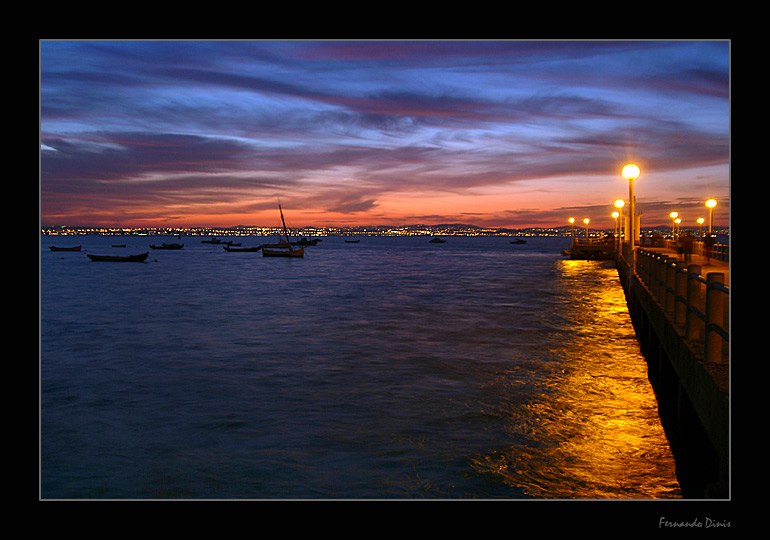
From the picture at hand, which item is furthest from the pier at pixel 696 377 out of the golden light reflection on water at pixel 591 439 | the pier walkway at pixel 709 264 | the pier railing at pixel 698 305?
the pier walkway at pixel 709 264

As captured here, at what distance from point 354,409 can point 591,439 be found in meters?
4.98

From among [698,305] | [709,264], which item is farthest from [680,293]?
[709,264]

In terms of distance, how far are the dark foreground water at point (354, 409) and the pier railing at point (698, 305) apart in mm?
2304

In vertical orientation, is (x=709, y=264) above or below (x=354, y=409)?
above

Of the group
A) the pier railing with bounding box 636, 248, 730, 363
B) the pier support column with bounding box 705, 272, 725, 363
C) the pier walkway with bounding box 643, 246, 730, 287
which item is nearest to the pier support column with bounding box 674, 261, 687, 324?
the pier railing with bounding box 636, 248, 730, 363

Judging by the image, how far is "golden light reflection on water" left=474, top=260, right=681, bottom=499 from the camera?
345 inches

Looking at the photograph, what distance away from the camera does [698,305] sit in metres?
8.46

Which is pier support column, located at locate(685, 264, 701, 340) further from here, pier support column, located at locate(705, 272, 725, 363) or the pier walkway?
the pier walkway

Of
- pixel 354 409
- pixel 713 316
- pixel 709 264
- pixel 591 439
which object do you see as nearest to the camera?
pixel 713 316

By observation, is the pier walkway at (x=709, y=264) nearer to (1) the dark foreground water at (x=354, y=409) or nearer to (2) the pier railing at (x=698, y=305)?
(2) the pier railing at (x=698, y=305)

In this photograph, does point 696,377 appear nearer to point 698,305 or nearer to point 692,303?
point 692,303

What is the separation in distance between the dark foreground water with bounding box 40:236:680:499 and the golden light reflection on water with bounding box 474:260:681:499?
0.04 m

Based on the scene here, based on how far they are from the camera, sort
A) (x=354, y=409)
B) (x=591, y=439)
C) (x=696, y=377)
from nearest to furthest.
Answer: (x=696, y=377), (x=591, y=439), (x=354, y=409)
